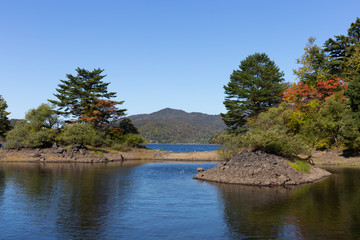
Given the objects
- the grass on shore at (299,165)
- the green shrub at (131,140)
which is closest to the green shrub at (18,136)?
the green shrub at (131,140)

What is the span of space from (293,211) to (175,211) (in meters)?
9.31

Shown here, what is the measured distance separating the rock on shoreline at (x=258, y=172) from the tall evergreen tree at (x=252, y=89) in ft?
139

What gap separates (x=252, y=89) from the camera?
81438 millimetres

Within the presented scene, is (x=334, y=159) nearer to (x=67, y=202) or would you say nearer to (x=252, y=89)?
(x=252, y=89)

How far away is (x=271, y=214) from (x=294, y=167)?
793 inches

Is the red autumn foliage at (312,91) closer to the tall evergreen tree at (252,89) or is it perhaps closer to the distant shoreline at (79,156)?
the tall evergreen tree at (252,89)

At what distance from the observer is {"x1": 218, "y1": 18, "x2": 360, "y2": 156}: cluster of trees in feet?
206

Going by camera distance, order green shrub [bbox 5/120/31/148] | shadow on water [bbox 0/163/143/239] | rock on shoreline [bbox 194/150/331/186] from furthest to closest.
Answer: green shrub [bbox 5/120/31/148]
rock on shoreline [bbox 194/150/331/186]
shadow on water [bbox 0/163/143/239]

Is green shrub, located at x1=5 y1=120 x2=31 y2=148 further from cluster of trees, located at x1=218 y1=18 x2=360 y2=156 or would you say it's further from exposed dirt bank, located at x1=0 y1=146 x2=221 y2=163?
cluster of trees, located at x1=218 y1=18 x2=360 y2=156

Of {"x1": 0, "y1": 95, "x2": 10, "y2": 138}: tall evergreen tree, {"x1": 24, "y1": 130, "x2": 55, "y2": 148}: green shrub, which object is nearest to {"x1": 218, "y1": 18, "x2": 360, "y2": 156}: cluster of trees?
{"x1": 24, "y1": 130, "x2": 55, "y2": 148}: green shrub

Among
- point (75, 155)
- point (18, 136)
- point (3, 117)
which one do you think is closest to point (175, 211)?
point (75, 155)

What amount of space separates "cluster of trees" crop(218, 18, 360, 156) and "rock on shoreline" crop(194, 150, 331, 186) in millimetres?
7107

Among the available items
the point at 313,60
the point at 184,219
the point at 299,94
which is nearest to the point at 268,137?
the point at 184,219

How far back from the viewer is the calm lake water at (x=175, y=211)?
58.6 feet
